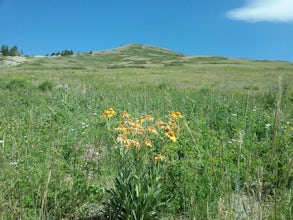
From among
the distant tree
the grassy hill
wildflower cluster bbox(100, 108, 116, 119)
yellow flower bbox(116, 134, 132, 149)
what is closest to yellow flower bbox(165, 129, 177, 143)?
yellow flower bbox(116, 134, 132, 149)

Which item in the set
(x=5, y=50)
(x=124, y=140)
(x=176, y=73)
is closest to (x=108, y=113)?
(x=124, y=140)

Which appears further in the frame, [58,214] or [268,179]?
[268,179]

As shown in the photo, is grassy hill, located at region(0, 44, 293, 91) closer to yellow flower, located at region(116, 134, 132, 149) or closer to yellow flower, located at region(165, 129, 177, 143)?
yellow flower, located at region(165, 129, 177, 143)

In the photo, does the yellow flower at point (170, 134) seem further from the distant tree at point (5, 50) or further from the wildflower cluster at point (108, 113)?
the distant tree at point (5, 50)

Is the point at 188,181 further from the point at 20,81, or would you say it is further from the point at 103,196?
the point at 20,81

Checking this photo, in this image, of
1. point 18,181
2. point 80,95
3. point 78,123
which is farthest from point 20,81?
point 18,181

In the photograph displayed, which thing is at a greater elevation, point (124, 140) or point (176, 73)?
point (124, 140)

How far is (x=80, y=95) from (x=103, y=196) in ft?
22.0

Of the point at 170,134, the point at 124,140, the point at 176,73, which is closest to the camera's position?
the point at 124,140

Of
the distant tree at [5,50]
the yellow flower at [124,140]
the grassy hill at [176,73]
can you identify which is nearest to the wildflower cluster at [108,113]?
the yellow flower at [124,140]

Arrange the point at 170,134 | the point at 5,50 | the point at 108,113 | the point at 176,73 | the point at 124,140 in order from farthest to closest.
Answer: the point at 5,50 < the point at 176,73 < the point at 108,113 < the point at 170,134 < the point at 124,140

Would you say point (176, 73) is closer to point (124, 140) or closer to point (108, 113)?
point (108, 113)

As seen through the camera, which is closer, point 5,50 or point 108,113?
point 108,113

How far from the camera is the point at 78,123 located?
591cm
